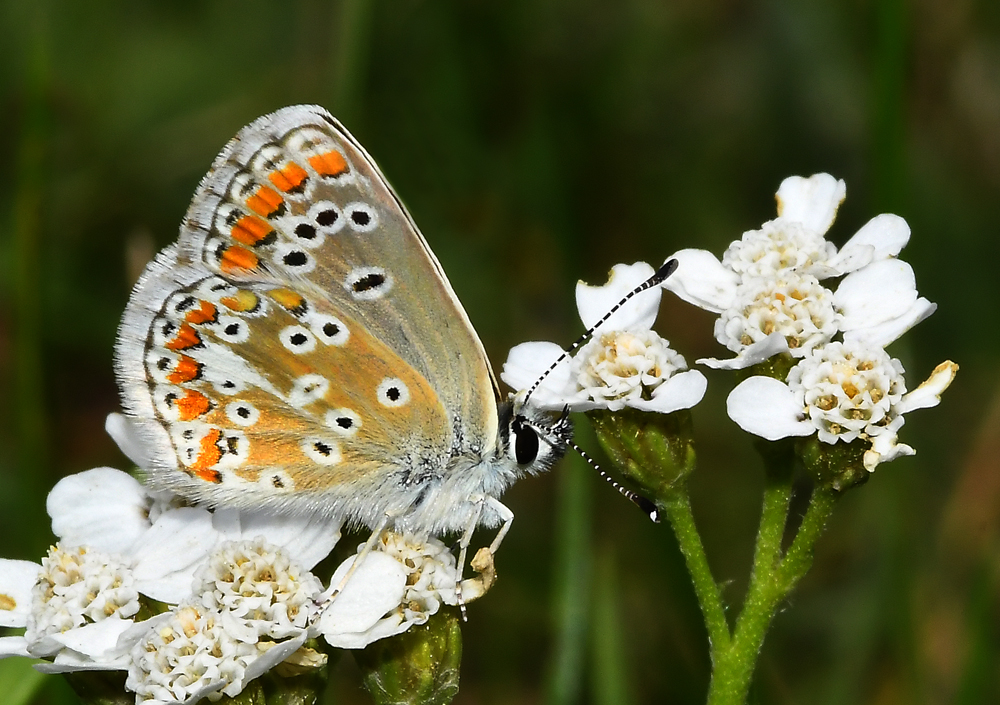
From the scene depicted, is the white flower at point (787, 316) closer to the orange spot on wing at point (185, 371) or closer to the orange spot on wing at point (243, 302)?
the orange spot on wing at point (243, 302)

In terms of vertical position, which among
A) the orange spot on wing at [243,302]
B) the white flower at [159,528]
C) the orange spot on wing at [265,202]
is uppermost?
the orange spot on wing at [265,202]

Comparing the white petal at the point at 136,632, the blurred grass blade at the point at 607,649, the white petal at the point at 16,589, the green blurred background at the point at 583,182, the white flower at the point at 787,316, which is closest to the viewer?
the white petal at the point at 136,632

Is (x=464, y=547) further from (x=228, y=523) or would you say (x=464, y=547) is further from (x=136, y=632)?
(x=136, y=632)

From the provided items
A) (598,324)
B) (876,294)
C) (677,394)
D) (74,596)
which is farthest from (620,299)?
(74,596)

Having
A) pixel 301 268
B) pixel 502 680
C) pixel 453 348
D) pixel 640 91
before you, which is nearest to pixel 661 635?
pixel 502 680

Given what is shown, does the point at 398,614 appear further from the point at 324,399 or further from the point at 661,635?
the point at 661,635

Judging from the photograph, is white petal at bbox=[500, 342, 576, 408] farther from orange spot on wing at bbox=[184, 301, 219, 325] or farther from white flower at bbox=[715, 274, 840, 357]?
orange spot on wing at bbox=[184, 301, 219, 325]

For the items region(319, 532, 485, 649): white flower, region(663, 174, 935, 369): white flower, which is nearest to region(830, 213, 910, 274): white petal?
region(663, 174, 935, 369): white flower

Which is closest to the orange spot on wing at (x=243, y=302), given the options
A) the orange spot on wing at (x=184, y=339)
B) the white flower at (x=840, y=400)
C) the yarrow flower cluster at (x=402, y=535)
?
the orange spot on wing at (x=184, y=339)
